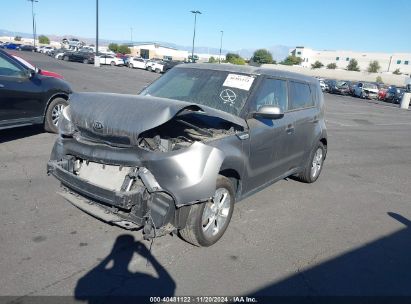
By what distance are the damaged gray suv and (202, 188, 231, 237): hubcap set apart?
1 centimetres

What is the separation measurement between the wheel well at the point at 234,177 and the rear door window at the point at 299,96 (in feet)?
5.47

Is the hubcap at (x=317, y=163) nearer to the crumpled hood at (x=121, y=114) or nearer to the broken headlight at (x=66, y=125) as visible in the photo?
the crumpled hood at (x=121, y=114)

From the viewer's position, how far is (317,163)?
661 centimetres

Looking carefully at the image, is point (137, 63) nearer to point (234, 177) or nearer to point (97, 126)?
point (234, 177)

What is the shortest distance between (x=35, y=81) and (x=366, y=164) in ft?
23.8

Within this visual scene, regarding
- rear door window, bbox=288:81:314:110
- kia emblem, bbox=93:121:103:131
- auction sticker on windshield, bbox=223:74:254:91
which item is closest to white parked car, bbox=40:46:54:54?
rear door window, bbox=288:81:314:110

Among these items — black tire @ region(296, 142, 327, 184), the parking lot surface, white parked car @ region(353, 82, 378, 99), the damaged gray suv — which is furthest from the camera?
white parked car @ region(353, 82, 378, 99)

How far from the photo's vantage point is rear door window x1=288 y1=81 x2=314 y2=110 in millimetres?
5504

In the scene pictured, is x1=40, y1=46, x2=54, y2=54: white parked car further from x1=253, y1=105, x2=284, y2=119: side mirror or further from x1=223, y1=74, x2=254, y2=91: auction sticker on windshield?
x1=253, y1=105, x2=284, y2=119: side mirror

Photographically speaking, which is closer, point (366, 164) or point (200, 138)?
point (200, 138)

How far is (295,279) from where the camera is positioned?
3557mm

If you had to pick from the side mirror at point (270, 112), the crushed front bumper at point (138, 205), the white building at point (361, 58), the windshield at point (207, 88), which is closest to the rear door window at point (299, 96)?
the windshield at point (207, 88)

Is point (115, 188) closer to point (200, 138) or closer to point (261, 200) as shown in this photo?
point (200, 138)

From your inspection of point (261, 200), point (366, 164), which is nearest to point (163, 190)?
point (261, 200)
